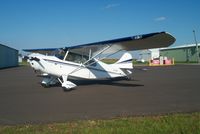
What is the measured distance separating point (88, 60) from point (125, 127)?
9.54 meters

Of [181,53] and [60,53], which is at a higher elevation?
[181,53]

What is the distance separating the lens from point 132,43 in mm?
13086

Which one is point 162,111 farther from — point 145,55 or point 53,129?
point 145,55

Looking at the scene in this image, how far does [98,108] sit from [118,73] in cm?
870

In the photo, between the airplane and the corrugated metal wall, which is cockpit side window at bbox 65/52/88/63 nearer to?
the airplane

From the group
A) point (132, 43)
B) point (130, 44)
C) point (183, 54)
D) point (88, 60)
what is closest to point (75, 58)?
point (88, 60)

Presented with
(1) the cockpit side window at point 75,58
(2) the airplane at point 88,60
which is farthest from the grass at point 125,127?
(1) the cockpit side window at point 75,58

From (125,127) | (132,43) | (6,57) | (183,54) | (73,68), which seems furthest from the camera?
(183,54)

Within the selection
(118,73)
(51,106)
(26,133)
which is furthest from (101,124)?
(118,73)

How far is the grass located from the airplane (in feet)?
19.9

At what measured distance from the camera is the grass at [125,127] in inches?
203

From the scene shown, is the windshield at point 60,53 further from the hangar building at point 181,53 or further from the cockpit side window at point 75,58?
the hangar building at point 181,53

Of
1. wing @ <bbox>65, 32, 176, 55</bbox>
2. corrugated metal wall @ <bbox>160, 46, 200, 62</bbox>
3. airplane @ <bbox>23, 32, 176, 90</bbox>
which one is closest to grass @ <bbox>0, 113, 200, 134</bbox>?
wing @ <bbox>65, 32, 176, 55</bbox>

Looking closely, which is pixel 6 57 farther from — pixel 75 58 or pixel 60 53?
pixel 75 58
